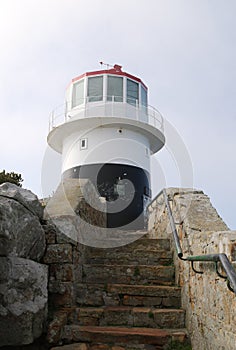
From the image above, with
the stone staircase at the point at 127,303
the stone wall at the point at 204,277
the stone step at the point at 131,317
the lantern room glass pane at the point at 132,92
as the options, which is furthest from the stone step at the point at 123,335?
the lantern room glass pane at the point at 132,92

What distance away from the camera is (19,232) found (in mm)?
3543

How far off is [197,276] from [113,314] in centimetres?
115

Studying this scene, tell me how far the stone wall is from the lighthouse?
6.30m

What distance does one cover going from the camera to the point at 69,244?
171 inches

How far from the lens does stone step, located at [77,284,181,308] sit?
4375 mm

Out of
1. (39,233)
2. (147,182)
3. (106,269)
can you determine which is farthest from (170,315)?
(147,182)

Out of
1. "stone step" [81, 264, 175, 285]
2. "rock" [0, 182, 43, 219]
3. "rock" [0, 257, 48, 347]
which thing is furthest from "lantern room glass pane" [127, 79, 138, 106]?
"rock" [0, 257, 48, 347]

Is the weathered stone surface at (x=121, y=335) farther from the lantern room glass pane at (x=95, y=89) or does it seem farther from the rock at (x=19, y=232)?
the lantern room glass pane at (x=95, y=89)

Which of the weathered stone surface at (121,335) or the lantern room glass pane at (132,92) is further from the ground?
the lantern room glass pane at (132,92)

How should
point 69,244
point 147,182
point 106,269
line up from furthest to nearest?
point 147,182
point 106,269
point 69,244

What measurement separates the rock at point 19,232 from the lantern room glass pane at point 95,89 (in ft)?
29.3

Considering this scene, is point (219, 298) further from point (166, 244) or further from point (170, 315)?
point (166, 244)

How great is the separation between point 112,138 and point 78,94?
2301 millimetres

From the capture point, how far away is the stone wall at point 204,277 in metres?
2.74
